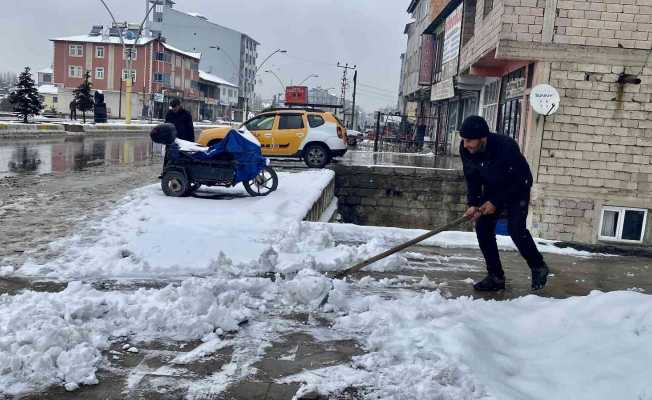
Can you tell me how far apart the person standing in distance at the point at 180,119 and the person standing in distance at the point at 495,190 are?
7.60m

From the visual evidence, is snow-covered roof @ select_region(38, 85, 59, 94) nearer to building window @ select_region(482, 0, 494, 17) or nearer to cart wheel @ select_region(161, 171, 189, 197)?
building window @ select_region(482, 0, 494, 17)

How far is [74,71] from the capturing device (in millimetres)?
72250

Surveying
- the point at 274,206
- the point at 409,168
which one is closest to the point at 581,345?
the point at 274,206

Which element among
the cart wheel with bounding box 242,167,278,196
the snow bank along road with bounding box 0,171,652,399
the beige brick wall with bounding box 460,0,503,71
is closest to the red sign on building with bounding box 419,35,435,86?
the beige brick wall with bounding box 460,0,503,71

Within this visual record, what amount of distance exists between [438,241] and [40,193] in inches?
262

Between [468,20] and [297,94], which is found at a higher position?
[468,20]

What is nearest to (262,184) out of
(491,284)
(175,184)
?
(175,184)

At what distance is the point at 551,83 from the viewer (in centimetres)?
1235

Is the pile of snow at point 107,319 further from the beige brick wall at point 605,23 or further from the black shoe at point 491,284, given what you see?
the beige brick wall at point 605,23

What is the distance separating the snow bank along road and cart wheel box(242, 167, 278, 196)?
3.70 m

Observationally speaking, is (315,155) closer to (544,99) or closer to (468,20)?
(544,99)

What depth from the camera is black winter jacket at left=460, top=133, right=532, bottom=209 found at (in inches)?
212

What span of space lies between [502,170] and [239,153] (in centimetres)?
557

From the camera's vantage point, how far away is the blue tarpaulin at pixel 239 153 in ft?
32.4
